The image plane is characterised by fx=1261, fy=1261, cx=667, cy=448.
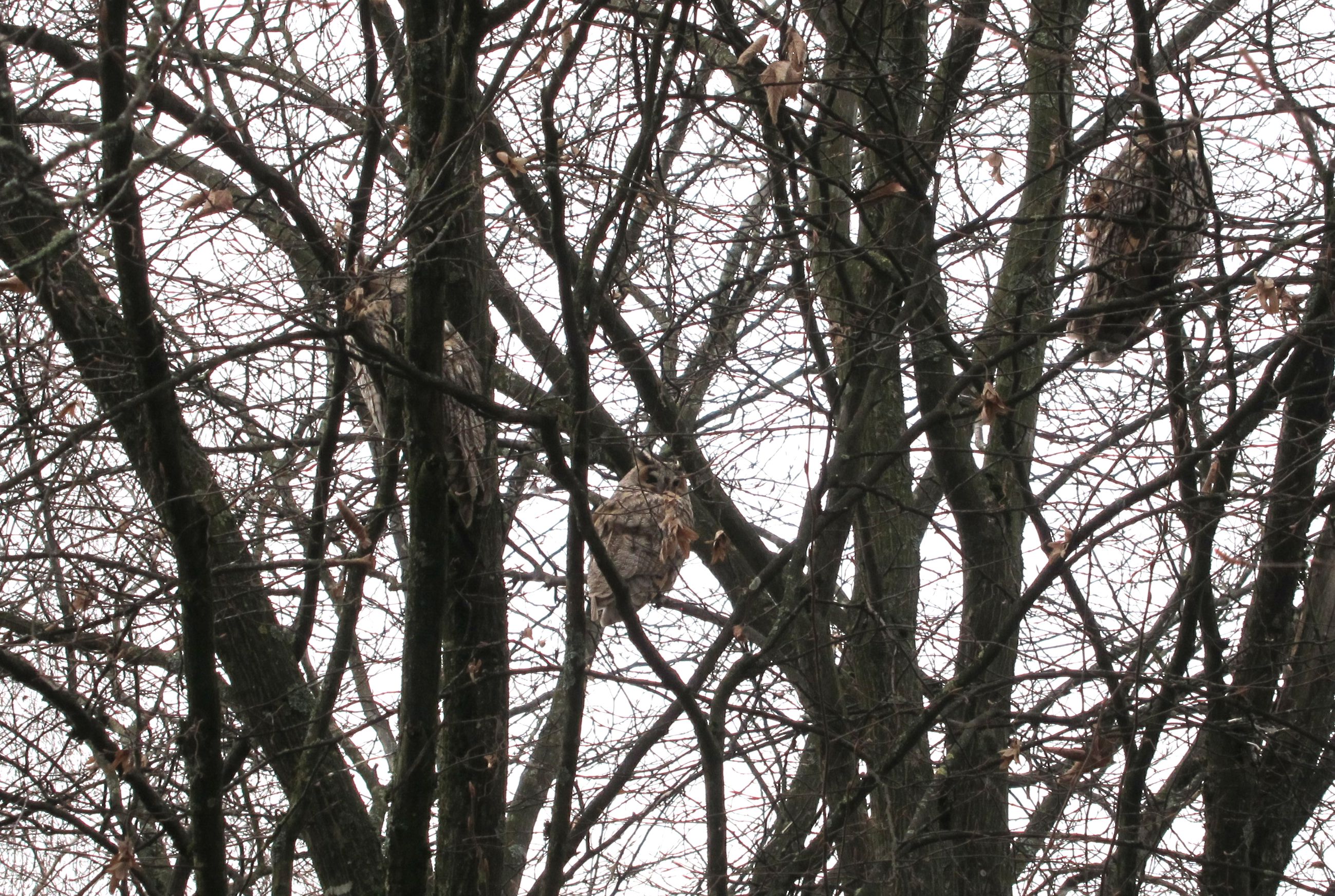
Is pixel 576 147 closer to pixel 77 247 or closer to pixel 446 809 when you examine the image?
pixel 77 247

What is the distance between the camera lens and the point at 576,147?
3.52 m

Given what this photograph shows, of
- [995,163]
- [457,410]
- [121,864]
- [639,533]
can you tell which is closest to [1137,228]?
[995,163]

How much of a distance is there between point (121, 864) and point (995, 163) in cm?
349

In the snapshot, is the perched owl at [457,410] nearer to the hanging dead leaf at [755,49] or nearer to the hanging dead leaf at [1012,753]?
the hanging dead leaf at [755,49]

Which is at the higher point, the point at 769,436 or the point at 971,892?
the point at 769,436

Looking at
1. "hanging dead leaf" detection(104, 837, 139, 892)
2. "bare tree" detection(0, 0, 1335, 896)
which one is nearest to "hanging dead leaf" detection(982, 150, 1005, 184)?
"bare tree" detection(0, 0, 1335, 896)

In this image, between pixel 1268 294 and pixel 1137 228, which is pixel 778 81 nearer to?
pixel 1268 294

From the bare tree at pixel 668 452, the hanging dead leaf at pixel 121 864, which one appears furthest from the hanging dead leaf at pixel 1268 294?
the hanging dead leaf at pixel 121 864

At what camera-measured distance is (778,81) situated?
2.81 meters

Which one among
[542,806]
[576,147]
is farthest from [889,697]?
[576,147]

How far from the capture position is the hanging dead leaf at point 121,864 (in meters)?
3.58

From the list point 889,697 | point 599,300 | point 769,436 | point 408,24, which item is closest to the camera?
point 599,300

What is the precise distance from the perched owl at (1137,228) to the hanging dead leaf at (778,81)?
1.24 m

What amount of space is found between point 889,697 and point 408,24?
8.92 ft
